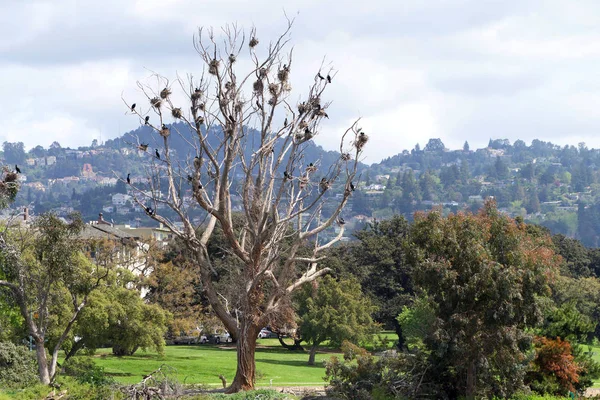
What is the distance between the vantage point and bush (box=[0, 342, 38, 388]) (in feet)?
91.3

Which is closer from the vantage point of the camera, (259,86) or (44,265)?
(259,86)

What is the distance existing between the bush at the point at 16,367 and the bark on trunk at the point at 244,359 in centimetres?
616

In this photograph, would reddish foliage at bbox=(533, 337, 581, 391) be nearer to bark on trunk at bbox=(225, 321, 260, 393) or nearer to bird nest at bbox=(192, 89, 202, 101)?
bark on trunk at bbox=(225, 321, 260, 393)

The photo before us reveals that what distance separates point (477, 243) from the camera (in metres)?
26.8

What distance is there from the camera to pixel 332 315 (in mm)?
57000

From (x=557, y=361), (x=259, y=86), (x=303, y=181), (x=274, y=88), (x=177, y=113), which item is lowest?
(x=557, y=361)

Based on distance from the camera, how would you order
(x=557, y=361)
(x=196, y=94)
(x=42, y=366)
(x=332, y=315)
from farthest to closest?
(x=332, y=315)
(x=557, y=361)
(x=42, y=366)
(x=196, y=94)

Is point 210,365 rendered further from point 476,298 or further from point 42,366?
point 476,298

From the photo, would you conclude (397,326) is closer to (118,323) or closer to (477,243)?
(118,323)

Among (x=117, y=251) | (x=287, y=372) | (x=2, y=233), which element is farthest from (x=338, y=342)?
(x=2, y=233)

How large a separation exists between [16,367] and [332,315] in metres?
30.2

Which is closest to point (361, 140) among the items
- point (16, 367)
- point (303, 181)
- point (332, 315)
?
point (303, 181)

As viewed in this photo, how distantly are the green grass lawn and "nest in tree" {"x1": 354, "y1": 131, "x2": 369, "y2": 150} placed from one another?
43.1ft

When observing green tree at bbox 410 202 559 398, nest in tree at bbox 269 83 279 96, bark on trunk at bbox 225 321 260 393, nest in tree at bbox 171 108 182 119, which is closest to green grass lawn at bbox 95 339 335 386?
bark on trunk at bbox 225 321 260 393
